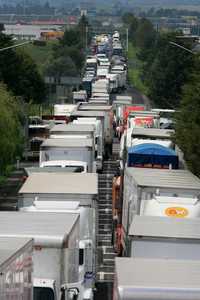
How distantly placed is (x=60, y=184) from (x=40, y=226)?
7.00 m

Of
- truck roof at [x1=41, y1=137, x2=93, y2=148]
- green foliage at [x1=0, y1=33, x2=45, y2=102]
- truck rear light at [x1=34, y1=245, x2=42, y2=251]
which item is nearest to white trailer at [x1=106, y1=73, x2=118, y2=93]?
green foliage at [x1=0, y1=33, x2=45, y2=102]

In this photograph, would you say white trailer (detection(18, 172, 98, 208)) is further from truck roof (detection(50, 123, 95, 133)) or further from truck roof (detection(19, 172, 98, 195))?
truck roof (detection(50, 123, 95, 133))

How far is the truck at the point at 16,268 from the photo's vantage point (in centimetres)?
1383

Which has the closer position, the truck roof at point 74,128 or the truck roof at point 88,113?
the truck roof at point 74,128

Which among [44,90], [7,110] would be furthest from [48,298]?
[44,90]

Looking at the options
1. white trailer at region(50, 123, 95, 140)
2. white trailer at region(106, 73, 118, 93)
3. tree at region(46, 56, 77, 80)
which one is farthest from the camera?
tree at region(46, 56, 77, 80)

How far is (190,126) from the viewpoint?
126 feet

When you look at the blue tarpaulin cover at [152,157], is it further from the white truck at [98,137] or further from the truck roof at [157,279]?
the truck roof at [157,279]

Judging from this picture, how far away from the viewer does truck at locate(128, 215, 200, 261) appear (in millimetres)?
19578

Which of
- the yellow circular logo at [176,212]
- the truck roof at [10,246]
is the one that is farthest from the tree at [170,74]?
the truck roof at [10,246]

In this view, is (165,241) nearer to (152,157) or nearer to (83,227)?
(83,227)

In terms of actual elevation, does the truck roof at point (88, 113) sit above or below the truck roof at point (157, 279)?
below

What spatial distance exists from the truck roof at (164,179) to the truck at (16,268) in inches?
339

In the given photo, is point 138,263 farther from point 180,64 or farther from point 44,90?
point 180,64
